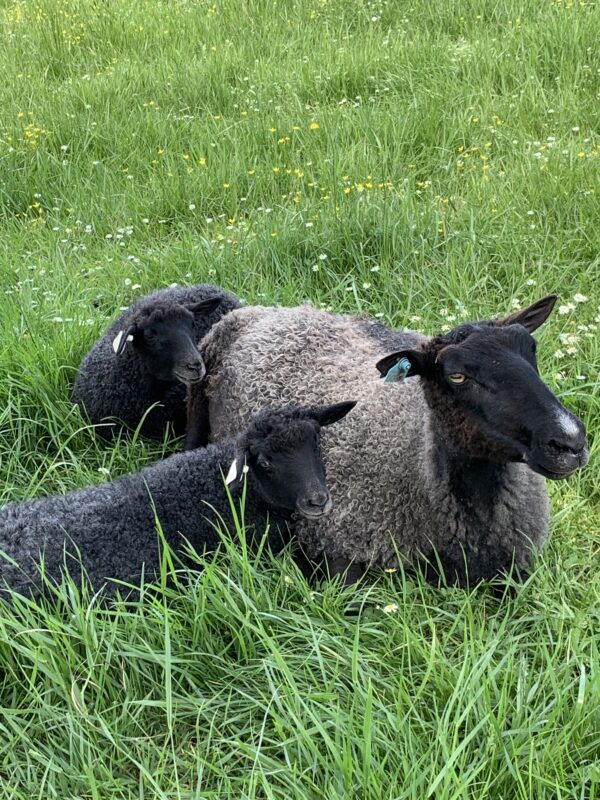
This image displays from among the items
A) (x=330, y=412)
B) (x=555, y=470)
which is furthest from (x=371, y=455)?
(x=555, y=470)

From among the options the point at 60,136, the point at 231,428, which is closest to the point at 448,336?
the point at 231,428

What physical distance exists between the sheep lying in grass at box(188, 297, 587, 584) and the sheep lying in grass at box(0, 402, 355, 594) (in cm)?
29

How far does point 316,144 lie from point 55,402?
3188mm

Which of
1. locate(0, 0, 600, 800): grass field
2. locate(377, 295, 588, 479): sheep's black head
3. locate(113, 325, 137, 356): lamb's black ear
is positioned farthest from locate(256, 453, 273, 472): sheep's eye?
locate(113, 325, 137, 356): lamb's black ear

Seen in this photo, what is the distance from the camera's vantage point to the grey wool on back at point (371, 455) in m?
3.37

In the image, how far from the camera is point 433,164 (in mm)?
6230

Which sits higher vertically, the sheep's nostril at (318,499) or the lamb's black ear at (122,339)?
the lamb's black ear at (122,339)

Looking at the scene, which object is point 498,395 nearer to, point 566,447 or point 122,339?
point 566,447

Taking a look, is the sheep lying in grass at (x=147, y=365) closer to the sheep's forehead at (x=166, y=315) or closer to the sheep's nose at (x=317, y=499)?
the sheep's forehead at (x=166, y=315)

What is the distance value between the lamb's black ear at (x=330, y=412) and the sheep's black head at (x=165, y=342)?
1.07 m

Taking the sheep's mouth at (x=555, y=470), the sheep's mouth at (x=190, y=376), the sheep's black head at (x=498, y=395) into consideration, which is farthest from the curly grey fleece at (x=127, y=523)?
the sheep's mouth at (x=555, y=470)

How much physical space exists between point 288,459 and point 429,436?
0.61m

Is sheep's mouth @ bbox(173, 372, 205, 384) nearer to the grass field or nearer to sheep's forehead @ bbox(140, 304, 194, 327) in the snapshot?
sheep's forehead @ bbox(140, 304, 194, 327)

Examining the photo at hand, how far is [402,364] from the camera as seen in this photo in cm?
317
